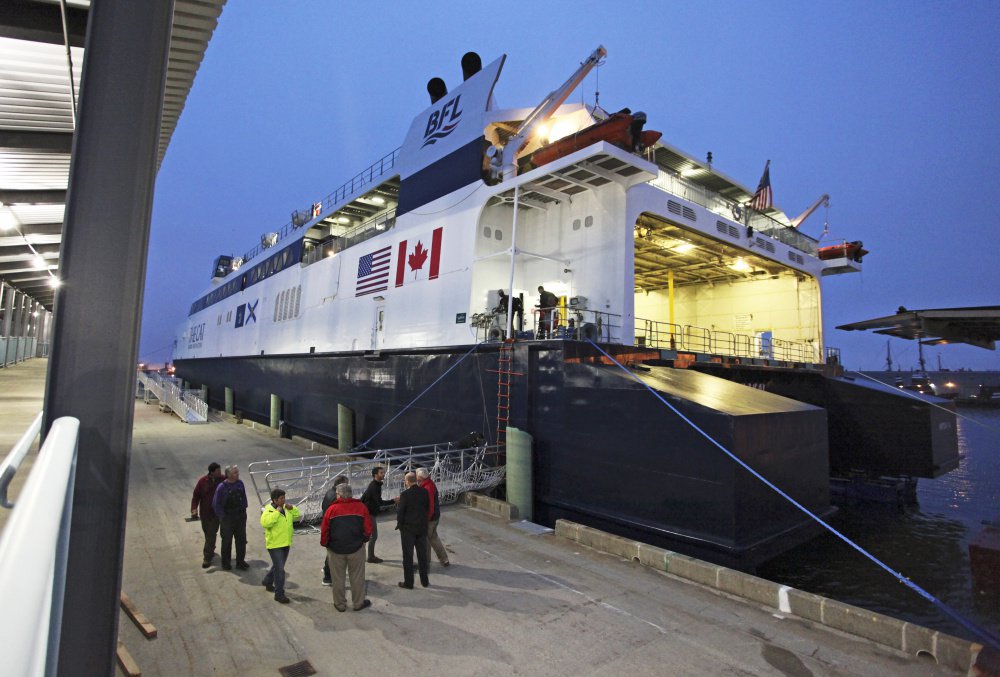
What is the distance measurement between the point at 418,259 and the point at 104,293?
13134mm

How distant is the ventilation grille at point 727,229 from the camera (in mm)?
13970

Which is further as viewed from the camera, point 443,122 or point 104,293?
point 443,122

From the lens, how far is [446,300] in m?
13.9

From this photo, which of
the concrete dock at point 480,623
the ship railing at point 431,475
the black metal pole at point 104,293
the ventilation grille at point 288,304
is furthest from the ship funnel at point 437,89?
the black metal pole at point 104,293

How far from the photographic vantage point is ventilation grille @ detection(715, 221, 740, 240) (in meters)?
14.0

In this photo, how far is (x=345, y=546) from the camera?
5.58 metres

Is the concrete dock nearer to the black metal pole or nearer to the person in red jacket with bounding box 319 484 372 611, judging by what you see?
the person in red jacket with bounding box 319 484 372 611

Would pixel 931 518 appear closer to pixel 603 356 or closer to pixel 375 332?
pixel 603 356

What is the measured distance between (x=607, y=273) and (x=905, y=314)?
31.3 ft

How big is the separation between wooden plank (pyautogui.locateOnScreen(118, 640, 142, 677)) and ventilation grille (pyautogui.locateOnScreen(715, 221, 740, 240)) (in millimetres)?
14365

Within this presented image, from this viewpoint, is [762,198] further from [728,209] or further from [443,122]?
[443,122]

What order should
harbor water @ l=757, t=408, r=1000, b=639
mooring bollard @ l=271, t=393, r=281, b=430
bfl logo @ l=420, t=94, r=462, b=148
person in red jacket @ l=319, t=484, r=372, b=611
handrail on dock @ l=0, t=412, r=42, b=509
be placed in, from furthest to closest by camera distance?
1. mooring bollard @ l=271, t=393, r=281, b=430
2. bfl logo @ l=420, t=94, r=462, b=148
3. harbor water @ l=757, t=408, r=1000, b=639
4. person in red jacket @ l=319, t=484, r=372, b=611
5. handrail on dock @ l=0, t=412, r=42, b=509

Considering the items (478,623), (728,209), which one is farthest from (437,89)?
(478,623)

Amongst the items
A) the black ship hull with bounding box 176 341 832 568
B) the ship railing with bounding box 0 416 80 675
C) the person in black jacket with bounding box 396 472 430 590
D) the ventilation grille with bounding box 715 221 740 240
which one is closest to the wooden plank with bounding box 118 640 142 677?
the person in black jacket with bounding box 396 472 430 590
